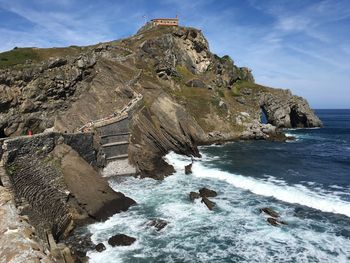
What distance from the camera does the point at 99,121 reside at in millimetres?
49031

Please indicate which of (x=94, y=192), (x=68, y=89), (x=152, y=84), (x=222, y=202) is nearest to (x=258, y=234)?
(x=222, y=202)

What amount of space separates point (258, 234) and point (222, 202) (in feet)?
27.0

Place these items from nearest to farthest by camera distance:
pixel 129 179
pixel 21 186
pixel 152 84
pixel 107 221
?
pixel 21 186
pixel 107 221
pixel 129 179
pixel 152 84

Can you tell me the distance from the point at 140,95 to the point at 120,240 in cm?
3844

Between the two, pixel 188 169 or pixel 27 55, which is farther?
pixel 27 55

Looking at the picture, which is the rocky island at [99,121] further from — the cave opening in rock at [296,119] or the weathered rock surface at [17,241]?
the cave opening in rock at [296,119]

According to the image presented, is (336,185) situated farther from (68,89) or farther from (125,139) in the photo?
(68,89)

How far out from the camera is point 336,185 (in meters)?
43.5

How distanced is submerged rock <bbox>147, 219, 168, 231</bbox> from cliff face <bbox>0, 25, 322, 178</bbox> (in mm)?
15001

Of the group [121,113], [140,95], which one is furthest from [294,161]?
[121,113]

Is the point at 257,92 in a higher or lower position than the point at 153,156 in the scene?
higher

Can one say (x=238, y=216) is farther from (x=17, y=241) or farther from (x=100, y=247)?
(x=17, y=241)

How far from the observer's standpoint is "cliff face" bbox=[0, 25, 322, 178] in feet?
173

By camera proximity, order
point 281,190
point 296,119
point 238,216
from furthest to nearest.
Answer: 1. point 296,119
2. point 281,190
3. point 238,216
